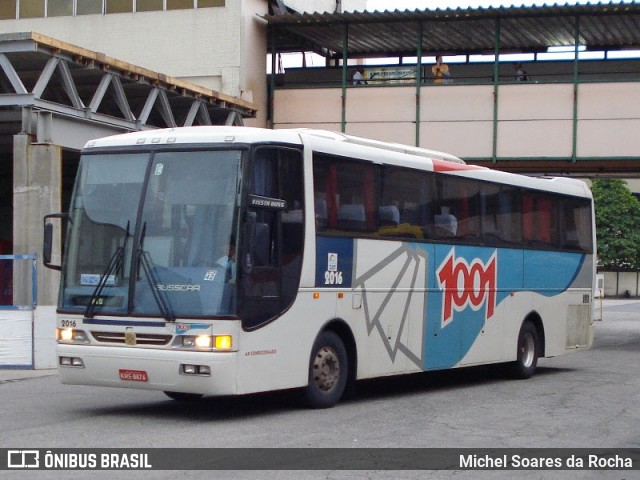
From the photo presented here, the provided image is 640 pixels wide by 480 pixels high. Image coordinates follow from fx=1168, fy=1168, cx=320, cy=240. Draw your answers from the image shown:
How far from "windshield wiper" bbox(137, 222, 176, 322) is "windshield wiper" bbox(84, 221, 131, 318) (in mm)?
214

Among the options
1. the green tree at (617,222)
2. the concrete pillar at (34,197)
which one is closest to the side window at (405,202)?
the concrete pillar at (34,197)

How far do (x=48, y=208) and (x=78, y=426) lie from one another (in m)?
9.56

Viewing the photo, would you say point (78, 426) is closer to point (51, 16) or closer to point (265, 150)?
point (265, 150)

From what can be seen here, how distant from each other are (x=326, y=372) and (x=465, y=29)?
1766 cm

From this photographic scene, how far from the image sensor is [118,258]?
12609mm

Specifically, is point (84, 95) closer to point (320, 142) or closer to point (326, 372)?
point (320, 142)

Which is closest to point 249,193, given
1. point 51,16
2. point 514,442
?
point 514,442

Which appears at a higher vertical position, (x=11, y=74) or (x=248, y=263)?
(x=11, y=74)

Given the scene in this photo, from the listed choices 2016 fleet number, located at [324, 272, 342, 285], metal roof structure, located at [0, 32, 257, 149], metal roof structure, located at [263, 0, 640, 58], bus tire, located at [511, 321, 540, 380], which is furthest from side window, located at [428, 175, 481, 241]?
metal roof structure, located at [263, 0, 640, 58]

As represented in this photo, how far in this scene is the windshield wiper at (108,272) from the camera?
12609 millimetres

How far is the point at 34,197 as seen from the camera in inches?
816

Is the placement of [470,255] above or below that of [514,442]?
above

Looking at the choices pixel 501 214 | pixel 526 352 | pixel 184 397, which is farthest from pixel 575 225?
pixel 184 397

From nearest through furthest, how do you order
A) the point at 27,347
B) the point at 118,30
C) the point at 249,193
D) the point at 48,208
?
the point at 249,193, the point at 27,347, the point at 48,208, the point at 118,30
